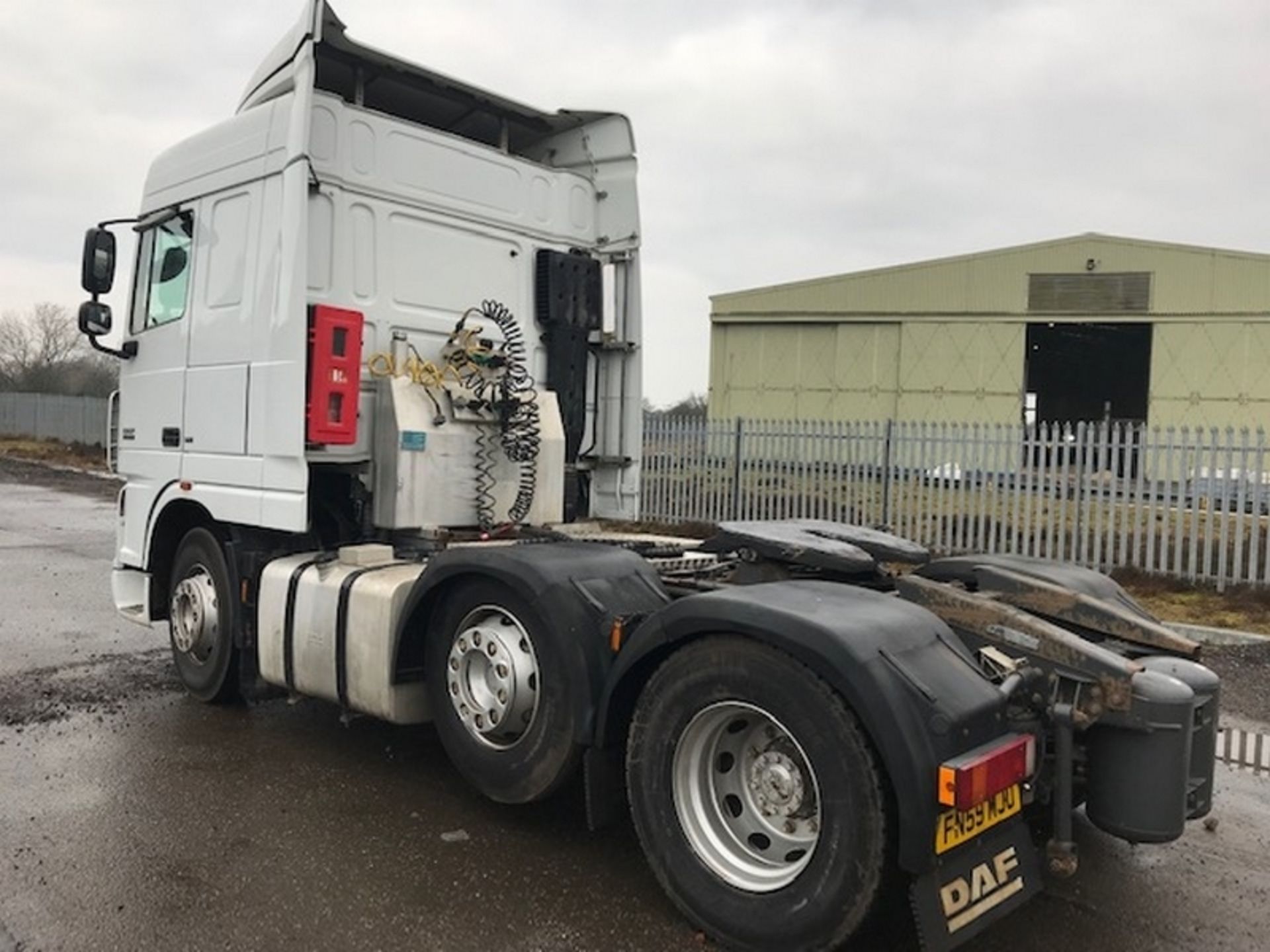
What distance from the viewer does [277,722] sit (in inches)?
223

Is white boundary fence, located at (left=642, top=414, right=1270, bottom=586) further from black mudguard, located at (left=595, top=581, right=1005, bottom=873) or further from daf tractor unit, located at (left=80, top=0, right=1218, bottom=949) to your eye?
black mudguard, located at (left=595, top=581, right=1005, bottom=873)

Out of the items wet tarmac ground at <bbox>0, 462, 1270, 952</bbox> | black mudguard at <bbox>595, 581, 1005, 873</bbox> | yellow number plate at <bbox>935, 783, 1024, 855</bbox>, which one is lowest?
wet tarmac ground at <bbox>0, 462, 1270, 952</bbox>

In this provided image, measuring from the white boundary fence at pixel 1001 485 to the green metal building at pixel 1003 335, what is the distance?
39.5ft

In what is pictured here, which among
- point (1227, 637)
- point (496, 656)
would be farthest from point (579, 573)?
point (1227, 637)

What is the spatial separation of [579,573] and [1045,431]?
9604mm

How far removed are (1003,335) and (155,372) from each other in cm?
2432

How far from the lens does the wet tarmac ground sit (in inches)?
132

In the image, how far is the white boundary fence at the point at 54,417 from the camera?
37.5 m

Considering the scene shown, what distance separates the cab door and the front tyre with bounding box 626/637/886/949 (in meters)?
3.95

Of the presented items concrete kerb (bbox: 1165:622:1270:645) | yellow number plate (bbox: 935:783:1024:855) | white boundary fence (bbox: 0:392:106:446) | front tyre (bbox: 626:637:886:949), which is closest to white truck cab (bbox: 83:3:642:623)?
front tyre (bbox: 626:637:886:949)

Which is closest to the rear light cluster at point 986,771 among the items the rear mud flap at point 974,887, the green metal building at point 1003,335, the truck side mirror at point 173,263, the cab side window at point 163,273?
the rear mud flap at point 974,887

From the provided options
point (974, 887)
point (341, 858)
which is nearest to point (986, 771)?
point (974, 887)

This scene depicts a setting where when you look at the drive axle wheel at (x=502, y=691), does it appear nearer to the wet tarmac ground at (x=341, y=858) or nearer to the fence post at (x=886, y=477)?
the wet tarmac ground at (x=341, y=858)

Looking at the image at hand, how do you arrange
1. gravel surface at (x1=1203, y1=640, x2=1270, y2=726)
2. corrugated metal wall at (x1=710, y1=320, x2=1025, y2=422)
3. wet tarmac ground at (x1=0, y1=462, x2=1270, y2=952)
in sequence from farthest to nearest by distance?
corrugated metal wall at (x1=710, y1=320, x2=1025, y2=422), gravel surface at (x1=1203, y1=640, x2=1270, y2=726), wet tarmac ground at (x1=0, y1=462, x2=1270, y2=952)
